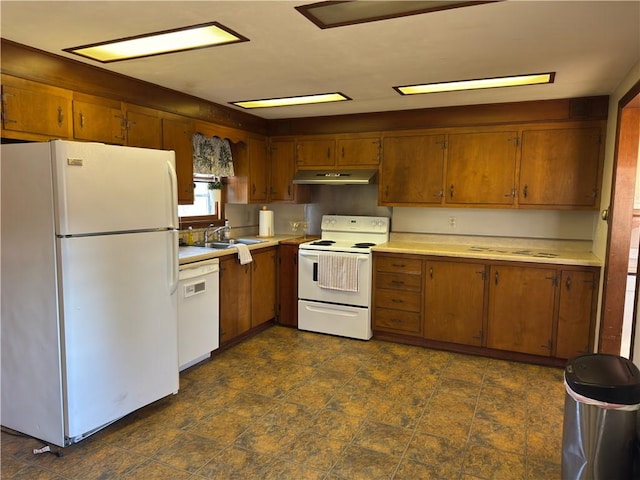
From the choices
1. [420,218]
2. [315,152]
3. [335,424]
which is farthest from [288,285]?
[335,424]

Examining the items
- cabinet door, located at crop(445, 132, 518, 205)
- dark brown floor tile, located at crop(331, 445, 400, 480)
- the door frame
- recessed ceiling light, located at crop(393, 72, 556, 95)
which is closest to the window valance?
recessed ceiling light, located at crop(393, 72, 556, 95)

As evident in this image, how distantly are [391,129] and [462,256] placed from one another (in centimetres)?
144

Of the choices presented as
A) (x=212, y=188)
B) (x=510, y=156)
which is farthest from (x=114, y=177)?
(x=510, y=156)

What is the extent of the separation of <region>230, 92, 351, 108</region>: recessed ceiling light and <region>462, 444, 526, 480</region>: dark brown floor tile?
108 inches

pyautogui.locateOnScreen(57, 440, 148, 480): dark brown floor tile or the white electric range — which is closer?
pyautogui.locateOnScreen(57, 440, 148, 480): dark brown floor tile

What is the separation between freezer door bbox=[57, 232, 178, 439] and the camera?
234 centimetres

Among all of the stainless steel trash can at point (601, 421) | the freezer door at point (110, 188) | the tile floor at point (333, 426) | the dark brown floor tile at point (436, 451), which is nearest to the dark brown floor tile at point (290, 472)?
the tile floor at point (333, 426)

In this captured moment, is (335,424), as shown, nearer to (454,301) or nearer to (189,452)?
(189,452)

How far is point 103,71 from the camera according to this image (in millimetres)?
3000

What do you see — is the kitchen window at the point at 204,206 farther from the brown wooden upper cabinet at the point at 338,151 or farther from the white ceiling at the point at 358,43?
the white ceiling at the point at 358,43

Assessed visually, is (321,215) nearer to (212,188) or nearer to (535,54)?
(212,188)

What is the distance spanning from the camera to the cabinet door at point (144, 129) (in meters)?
3.24

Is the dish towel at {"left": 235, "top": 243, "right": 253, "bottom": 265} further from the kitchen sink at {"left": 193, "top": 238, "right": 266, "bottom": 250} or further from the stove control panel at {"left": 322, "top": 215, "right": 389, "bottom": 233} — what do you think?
the stove control panel at {"left": 322, "top": 215, "right": 389, "bottom": 233}

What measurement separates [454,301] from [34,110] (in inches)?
135
